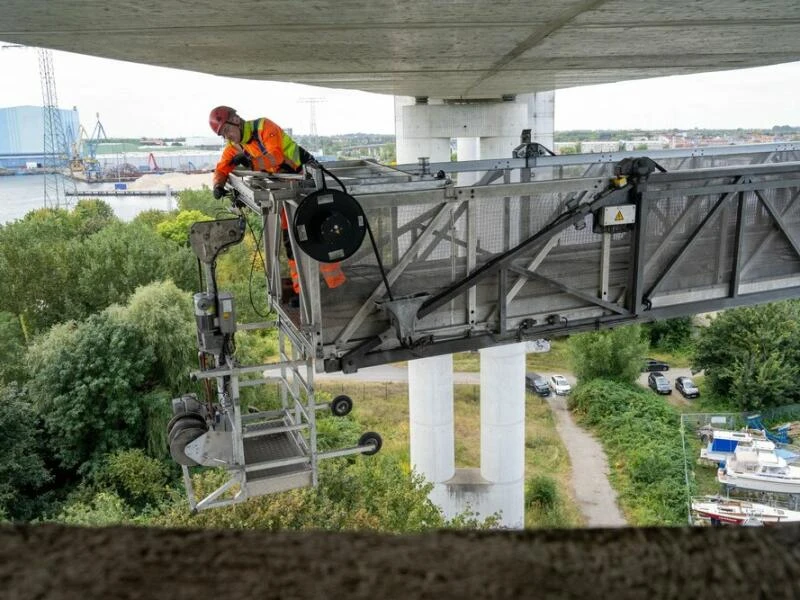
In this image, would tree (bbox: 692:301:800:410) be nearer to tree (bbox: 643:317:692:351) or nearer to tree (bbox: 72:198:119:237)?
tree (bbox: 643:317:692:351)

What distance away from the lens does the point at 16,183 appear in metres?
120

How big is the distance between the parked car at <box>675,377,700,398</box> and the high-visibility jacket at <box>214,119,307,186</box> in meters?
29.8

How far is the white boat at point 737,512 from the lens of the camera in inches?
868

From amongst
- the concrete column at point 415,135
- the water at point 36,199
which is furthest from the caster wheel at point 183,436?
the water at point 36,199

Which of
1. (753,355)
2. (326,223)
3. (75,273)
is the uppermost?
(326,223)

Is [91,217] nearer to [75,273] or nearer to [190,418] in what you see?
[75,273]

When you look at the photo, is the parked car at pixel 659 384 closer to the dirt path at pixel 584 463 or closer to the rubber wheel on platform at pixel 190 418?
the dirt path at pixel 584 463

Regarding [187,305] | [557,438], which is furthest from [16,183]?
[557,438]

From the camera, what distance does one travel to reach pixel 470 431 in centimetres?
2938

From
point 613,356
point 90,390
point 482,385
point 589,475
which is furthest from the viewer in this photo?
point 613,356

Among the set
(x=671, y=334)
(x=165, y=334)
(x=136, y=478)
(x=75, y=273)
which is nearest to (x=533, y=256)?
(x=136, y=478)

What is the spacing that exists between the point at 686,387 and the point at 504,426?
16.3 m

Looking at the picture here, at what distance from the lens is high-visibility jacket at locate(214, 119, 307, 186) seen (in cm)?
752

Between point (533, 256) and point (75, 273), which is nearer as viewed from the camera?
point (533, 256)
